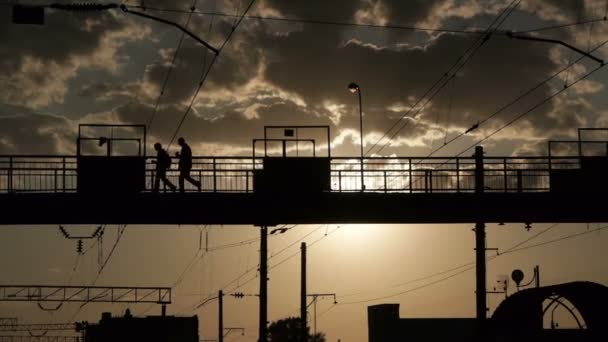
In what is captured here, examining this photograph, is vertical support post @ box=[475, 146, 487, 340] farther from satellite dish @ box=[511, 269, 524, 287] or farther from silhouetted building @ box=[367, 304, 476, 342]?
silhouetted building @ box=[367, 304, 476, 342]

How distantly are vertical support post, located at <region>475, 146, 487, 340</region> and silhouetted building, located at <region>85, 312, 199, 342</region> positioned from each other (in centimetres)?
7917

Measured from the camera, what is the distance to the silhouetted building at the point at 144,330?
364ft

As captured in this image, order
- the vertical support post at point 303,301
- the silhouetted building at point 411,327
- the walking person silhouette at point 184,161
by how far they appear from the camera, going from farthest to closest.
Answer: the silhouetted building at point 411,327 < the vertical support post at point 303,301 < the walking person silhouette at point 184,161

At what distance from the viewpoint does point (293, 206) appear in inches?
1516

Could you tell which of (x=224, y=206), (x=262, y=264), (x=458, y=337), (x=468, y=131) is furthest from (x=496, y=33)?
(x=458, y=337)

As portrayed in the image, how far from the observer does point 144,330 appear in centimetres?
11125

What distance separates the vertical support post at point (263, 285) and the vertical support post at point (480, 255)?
1438 cm

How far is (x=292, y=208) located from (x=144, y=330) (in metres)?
76.0

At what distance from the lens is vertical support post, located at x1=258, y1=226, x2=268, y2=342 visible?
157ft

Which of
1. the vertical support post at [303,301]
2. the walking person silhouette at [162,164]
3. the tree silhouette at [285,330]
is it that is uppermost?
the walking person silhouette at [162,164]

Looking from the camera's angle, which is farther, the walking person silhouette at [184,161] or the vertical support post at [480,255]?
the walking person silhouette at [184,161]

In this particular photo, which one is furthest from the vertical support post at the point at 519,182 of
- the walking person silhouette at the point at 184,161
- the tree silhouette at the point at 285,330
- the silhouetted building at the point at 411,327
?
the tree silhouette at the point at 285,330

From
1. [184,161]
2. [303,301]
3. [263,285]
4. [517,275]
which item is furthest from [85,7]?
[517,275]

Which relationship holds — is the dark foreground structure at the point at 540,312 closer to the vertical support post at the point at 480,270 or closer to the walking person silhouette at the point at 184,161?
the vertical support post at the point at 480,270
